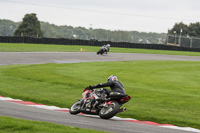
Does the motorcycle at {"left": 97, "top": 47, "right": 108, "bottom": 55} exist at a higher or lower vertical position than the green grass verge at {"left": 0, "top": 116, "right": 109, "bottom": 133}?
higher

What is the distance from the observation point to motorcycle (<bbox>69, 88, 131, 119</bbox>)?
10922mm

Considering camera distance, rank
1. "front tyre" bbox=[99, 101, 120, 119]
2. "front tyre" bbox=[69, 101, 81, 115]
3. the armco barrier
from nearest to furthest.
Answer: "front tyre" bbox=[99, 101, 120, 119], "front tyre" bbox=[69, 101, 81, 115], the armco barrier

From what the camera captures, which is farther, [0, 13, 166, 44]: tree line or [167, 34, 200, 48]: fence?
[167, 34, 200, 48]: fence

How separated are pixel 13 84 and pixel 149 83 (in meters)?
8.08

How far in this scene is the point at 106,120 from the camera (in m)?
10.8

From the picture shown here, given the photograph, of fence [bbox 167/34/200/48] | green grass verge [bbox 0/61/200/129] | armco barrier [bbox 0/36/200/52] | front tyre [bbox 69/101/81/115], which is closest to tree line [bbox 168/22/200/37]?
fence [bbox 167/34/200/48]

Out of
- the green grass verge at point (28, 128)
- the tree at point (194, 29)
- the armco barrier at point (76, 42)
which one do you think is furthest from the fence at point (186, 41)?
the green grass verge at point (28, 128)

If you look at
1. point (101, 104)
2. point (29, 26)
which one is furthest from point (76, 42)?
point (101, 104)

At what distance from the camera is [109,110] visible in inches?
431

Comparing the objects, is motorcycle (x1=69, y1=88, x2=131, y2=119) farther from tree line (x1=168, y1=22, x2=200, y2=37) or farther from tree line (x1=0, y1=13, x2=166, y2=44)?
tree line (x1=168, y1=22, x2=200, y2=37)

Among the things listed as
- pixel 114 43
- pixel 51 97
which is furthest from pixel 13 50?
pixel 51 97

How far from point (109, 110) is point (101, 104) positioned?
1.70 feet

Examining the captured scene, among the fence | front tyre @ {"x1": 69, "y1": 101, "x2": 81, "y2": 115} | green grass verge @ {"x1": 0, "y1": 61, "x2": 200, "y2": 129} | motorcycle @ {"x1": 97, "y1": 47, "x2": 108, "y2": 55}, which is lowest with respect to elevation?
green grass verge @ {"x1": 0, "y1": 61, "x2": 200, "y2": 129}

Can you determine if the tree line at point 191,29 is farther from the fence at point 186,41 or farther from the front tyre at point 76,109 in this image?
the front tyre at point 76,109
